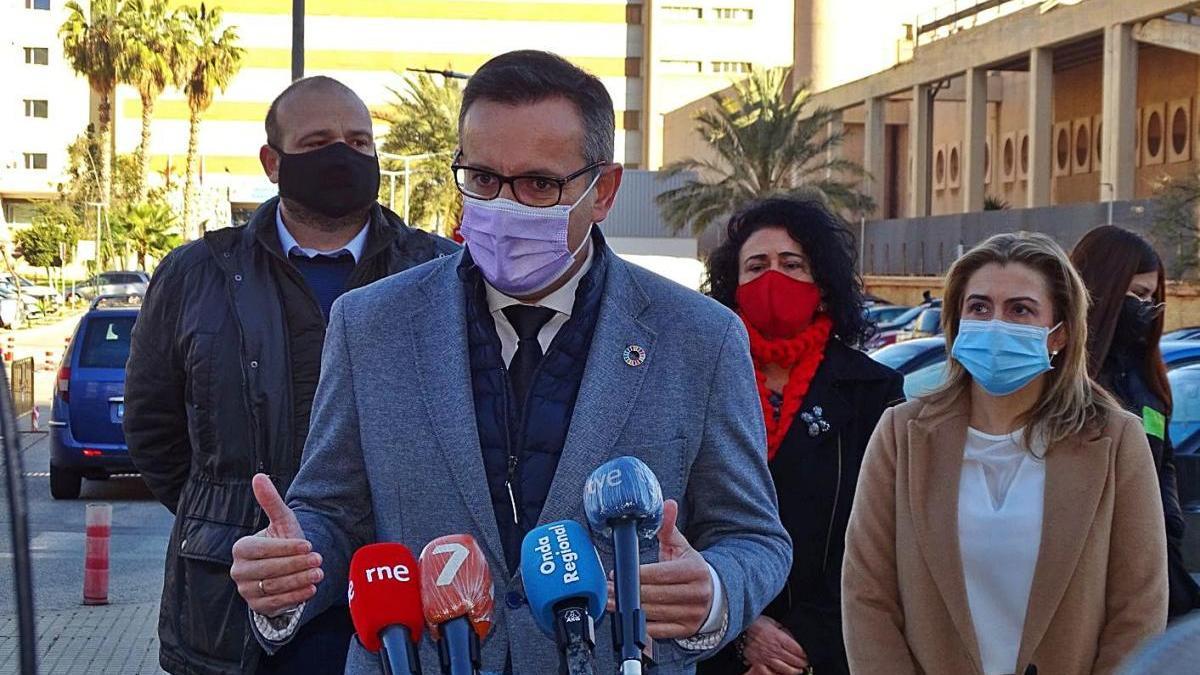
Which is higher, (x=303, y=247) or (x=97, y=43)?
(x=97, y=43)

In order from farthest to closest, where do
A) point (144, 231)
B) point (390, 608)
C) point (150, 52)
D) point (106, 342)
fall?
point (144, 231) < point (150, 52) < point (106, 342) < point (390, 608)

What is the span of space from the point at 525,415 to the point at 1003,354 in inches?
72.5

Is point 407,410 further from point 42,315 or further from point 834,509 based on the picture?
point 42,315

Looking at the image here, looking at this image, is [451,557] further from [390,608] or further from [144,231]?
[144,231]

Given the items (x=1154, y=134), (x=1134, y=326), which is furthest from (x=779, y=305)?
(x=1154, y=134)

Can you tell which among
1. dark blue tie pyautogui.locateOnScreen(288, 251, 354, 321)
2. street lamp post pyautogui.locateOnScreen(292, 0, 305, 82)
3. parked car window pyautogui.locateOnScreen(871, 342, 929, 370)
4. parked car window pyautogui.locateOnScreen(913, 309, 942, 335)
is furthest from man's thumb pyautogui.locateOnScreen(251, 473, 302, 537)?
parked car window pyautogui.locateOnScreen(913, 309, 942, 335)

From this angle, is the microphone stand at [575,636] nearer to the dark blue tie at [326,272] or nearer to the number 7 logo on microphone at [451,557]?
the number 7 logo on microphone at [451,557]

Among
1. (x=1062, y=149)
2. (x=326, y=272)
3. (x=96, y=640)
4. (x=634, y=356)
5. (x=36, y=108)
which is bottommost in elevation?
(x=96, y=640)

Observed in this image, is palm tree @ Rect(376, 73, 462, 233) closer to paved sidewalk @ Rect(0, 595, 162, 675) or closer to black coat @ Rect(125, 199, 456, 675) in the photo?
paved sidewalk @ Rect(0, 595, 162, 675)

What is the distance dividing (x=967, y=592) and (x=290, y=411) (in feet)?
5.78

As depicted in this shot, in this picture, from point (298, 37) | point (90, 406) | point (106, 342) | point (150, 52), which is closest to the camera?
point (90, 406)

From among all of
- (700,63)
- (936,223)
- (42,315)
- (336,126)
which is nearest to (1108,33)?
(936,223)

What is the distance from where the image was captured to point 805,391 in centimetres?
493

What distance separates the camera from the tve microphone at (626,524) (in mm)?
2000
